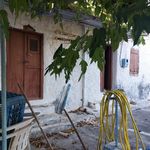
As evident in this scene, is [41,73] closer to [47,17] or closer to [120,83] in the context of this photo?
[47,17]

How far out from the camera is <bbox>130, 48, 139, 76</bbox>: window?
12.3 metres

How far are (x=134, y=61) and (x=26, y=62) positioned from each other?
20.6 feet

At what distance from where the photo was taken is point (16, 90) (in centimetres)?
729

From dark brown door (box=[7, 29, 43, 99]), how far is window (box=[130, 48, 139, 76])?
5.48 metres

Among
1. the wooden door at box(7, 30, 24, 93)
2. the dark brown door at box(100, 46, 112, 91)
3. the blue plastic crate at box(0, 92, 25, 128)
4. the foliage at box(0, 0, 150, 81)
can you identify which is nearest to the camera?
the foliage at box(0, 0, 150, 81)

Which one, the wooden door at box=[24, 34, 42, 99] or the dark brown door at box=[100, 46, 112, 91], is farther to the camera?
the dark brown door at box=[100, 46, 112, 91]

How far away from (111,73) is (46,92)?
12.6ft

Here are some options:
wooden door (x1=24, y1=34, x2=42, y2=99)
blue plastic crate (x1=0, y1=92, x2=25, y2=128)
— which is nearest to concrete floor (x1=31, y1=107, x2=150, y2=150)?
wooden door (x1=24, y1=34, x2=42, y2=99)

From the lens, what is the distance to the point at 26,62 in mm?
7570

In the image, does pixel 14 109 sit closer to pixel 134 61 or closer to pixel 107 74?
pixel 107 74

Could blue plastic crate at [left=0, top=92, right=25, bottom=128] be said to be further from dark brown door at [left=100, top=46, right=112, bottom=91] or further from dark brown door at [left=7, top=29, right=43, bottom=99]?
dark brown door at [left=100, top=46, right=112, bottom=91]

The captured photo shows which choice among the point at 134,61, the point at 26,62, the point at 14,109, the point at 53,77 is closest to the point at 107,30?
the point at 14,109

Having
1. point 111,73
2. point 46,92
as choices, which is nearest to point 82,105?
point 46,92

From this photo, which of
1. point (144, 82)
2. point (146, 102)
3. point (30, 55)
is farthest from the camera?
point (144, 82)
